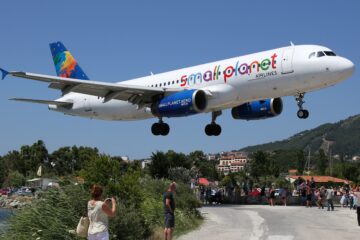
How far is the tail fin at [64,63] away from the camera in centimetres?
4247

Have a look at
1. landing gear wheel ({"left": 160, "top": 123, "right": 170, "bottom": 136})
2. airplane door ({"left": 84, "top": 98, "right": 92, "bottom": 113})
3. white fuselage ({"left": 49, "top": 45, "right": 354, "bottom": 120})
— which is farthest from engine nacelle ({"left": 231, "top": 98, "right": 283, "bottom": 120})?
airplane door ({"left": 84, "top": 98, "right": 92, "bottom": 113})

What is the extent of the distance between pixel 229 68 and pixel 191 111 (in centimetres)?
289

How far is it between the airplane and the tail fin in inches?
199

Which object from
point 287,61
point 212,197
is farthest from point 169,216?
point 212,197

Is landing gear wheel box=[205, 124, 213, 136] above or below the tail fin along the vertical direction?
below

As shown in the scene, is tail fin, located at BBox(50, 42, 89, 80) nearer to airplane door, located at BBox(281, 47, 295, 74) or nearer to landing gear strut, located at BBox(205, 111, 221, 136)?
landing gear strut, located at BBox(205, 111, 221, 136)

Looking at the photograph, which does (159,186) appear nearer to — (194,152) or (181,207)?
(181,207)

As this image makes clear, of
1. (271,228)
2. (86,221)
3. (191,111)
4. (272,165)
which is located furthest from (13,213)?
(272,165)

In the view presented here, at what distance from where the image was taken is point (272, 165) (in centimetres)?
14638

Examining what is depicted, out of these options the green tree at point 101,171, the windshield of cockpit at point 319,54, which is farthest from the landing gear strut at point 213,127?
the green tree at point 101,171

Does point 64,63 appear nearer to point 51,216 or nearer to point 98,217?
point 51,216

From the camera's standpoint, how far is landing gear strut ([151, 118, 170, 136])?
35.1 metres

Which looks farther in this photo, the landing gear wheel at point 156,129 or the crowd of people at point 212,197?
the crowd of people at point 212,197

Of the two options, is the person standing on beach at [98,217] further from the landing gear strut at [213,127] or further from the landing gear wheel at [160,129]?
the landing gear strut at [213,127]
